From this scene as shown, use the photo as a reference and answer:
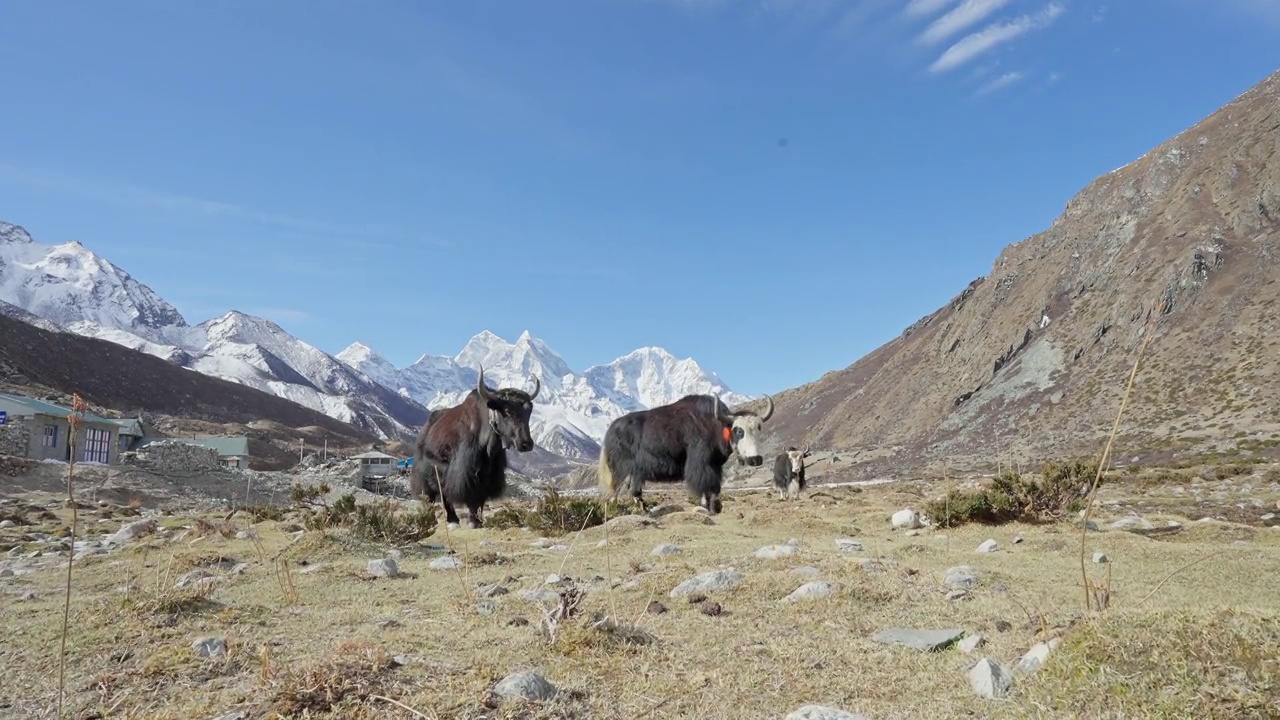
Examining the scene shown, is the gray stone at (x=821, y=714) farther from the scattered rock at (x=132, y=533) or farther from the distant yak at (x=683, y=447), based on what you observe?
the distant yak at (x=683, y=447)

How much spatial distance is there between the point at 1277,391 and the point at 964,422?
21.9 m

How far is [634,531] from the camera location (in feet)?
29.7

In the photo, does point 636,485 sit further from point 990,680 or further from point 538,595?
point 990,680

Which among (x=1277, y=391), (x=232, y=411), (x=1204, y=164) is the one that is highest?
(x=1204, y=164)

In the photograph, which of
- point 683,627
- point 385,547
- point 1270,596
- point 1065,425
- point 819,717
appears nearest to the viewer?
point 819,717

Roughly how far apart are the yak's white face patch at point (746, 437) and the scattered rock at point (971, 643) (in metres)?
8.51

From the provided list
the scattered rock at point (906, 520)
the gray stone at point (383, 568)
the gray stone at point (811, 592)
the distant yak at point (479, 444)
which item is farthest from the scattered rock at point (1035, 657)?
the distant yak at point (479, 444)

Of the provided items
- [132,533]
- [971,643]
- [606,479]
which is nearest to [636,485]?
[606,479]

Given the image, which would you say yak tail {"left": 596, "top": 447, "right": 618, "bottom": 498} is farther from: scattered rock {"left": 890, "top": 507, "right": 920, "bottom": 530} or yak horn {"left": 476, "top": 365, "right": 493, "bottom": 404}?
scattered rock {"left": 890, "top": 507, "right": 920, "bottom": 530}

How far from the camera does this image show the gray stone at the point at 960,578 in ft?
16.4

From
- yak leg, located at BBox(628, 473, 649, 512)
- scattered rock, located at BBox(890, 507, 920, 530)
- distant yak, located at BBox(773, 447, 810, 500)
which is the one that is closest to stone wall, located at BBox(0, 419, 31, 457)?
yak leg, located at BBox(628, 473, 649, 512)

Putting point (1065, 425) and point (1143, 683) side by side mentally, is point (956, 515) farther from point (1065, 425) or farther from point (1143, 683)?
point (1065, 425)

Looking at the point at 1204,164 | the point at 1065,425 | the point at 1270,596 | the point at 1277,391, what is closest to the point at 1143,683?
the point at 1270,596

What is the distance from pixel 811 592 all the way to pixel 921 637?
0.98 metres
